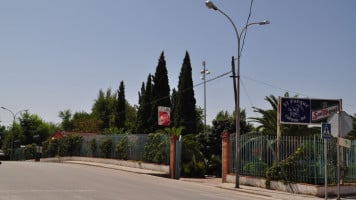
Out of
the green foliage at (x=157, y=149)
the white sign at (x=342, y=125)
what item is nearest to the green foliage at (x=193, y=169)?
the green foliage at (x=157, y=149)

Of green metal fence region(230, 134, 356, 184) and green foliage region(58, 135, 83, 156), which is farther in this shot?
green foliage region(58, 135, 83, 156)

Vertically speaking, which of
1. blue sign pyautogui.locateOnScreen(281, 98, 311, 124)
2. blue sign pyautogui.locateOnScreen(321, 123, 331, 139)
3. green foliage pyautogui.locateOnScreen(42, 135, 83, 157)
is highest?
blue sign pyautogui.locateOnScreen(281, 98, 311, 124)

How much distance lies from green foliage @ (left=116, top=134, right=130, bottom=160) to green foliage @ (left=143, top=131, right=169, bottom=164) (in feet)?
11.7

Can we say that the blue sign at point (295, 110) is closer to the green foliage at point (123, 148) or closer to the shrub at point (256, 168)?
the shrub at point (256, 168)

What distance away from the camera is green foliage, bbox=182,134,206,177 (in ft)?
104

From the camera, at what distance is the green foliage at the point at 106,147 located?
42088 mm

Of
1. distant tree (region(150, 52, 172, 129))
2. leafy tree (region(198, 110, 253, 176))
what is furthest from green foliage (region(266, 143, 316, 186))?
distant tree (region(150, 52, 172, 129))

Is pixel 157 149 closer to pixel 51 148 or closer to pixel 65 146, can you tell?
pixel 65 146

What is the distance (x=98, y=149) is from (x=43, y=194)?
2871cm

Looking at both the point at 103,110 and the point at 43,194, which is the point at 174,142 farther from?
the point at 103,110

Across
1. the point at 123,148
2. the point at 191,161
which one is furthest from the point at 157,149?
the point at 123,148

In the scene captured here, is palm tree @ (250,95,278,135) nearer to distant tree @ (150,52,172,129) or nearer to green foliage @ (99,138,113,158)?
green foliage @ (99,138,113,158)

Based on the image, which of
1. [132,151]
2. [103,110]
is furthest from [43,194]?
[103,110]

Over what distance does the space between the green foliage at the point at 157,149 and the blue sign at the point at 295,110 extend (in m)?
11.2
